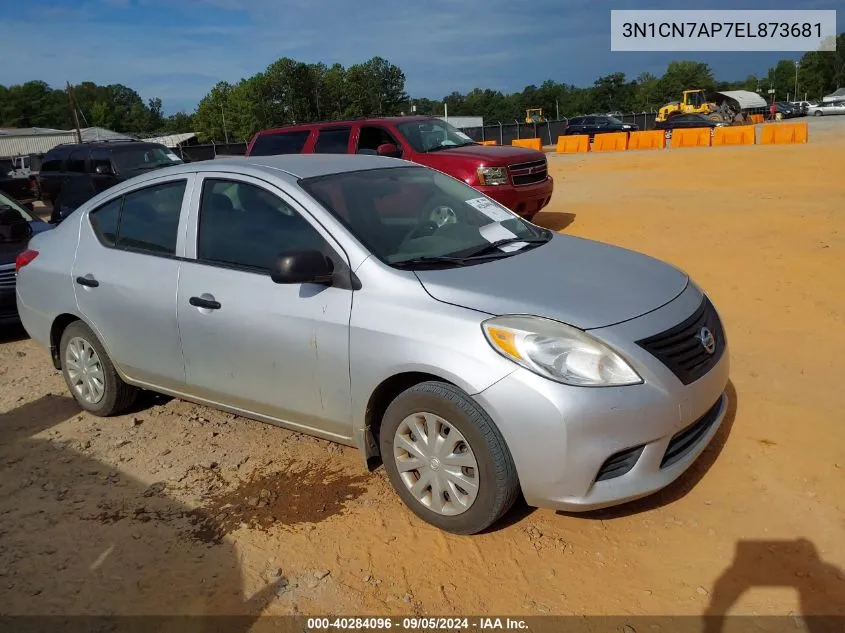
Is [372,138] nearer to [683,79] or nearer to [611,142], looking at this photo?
[611,142]

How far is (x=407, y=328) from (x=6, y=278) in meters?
5.58

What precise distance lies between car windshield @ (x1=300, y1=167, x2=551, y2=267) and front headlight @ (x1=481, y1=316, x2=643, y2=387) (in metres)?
0.68

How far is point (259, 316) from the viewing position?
362cm

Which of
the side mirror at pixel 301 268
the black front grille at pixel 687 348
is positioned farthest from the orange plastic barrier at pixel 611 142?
the side mirror at pixel 301 268

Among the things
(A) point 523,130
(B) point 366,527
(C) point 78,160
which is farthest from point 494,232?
(A) point 523,130

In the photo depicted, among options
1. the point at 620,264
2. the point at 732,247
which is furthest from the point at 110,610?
the point at 732,247

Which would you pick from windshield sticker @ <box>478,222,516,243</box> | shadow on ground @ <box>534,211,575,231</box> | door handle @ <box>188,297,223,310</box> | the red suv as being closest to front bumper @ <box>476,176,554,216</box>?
the red suv

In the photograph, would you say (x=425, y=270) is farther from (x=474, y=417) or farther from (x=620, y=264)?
(x=620, y=264)

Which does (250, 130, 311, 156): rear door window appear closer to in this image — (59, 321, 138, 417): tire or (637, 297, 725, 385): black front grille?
(59, 321, 138, 417): tire

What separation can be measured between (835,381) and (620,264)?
200 centimetres

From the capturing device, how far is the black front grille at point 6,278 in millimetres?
6852

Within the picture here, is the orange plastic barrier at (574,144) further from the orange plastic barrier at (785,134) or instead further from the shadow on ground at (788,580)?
the shadow on ground at (788,580)

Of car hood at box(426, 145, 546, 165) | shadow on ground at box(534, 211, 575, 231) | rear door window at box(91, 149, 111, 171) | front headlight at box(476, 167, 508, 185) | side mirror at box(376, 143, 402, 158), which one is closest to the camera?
front headlight at box(476, 167, 508, 185)

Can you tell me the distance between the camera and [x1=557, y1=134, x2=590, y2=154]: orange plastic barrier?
103ft
